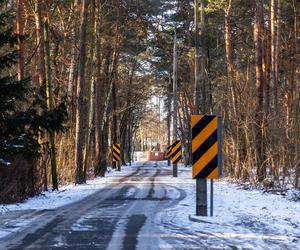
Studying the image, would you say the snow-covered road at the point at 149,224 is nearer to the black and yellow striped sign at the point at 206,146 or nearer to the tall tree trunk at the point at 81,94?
the black and yellow striped sign at the point at 206,146

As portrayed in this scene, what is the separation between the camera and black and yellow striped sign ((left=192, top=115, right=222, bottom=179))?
9672 millimetres

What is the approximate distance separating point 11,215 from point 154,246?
456 cm

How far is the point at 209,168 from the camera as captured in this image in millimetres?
9703

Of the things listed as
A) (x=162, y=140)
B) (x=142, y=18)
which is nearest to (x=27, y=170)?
(x=142, y=18)

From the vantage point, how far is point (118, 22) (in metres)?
30.9

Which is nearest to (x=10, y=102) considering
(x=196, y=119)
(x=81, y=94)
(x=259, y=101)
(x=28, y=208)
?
(x=28, y=208)

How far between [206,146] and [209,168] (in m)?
0.45

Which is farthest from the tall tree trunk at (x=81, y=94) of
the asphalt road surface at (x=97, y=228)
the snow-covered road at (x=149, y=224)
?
the asphalt road surface at (x=97, y=228)

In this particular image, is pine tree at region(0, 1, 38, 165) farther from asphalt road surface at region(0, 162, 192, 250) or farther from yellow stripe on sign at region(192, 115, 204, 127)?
yellow stripe on sign at region(192, 115, 204, 127)

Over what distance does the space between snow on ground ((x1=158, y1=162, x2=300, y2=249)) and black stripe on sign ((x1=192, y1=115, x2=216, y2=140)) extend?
1709mm

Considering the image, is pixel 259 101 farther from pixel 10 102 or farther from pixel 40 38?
pixel 10 102

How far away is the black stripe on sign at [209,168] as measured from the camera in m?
9.66

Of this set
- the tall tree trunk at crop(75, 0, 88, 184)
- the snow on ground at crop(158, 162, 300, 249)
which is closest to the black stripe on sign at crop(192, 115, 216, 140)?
the snow on ground at crop(158, 162, 300, 249)

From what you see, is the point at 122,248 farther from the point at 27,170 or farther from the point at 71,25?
the point at 71,25
